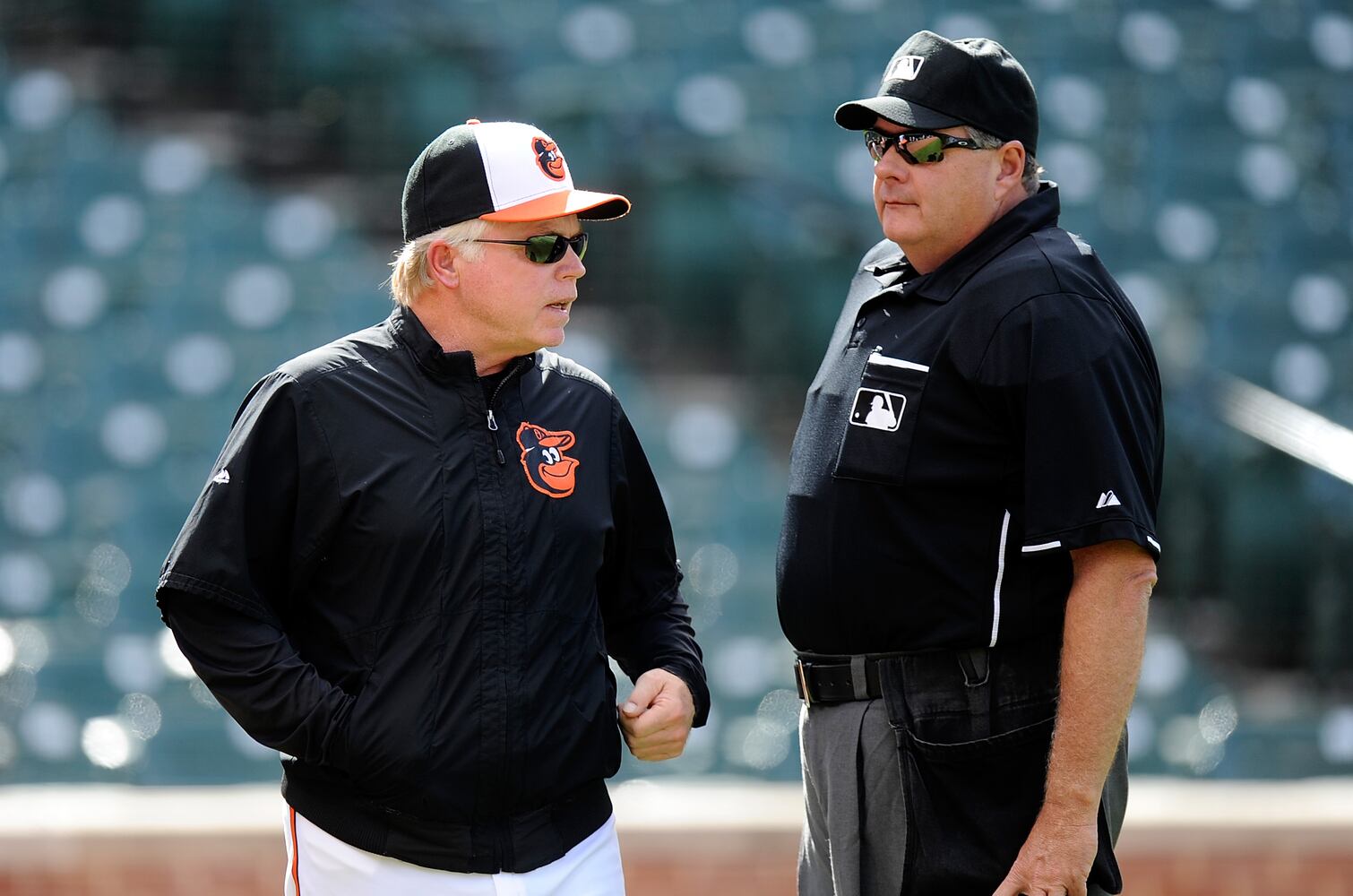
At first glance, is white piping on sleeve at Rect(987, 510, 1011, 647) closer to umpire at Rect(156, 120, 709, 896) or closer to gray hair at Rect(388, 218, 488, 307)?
umpire at Rect(156, 120, 709, 896)

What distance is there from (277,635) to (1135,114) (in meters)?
3.62

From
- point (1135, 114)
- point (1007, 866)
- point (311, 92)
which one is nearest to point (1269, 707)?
point (1135, 114)

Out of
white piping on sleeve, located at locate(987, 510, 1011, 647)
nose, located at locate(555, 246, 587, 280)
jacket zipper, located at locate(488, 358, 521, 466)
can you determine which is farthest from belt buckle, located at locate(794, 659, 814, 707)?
nose, located at locate(555, 246, 587, 280)

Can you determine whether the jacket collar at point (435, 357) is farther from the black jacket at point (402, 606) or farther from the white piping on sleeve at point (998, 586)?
the white piping on sleeve at point (998, 586)

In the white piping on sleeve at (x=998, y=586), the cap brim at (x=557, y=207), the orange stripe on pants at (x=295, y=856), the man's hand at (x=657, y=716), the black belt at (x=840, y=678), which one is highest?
the cap brim at (x=557, y=207)

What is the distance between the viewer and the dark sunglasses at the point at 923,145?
2102 mm

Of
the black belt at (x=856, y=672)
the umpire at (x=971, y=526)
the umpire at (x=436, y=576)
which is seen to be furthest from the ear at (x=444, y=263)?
the black belt at (x=856, y=672)

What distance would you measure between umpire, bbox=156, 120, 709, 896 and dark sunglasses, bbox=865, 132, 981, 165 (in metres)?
0.41

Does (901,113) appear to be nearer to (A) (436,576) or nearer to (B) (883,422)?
(B) (883,422)

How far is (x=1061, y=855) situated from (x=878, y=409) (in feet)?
1.99

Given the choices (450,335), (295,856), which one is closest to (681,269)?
(450,335)

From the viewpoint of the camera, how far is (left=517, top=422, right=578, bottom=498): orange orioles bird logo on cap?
79.7 inches

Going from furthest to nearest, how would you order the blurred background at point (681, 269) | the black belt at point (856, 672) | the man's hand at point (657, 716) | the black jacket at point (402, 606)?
1. the blurred background at point (681, 269)
2. the man's hand at point (657, 716)
3. the black belt at point (856, 672)
4. the black jacket at point (402, 606)

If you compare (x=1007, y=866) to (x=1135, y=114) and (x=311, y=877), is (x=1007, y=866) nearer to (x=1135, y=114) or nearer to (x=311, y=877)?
(x=311, y=877)
